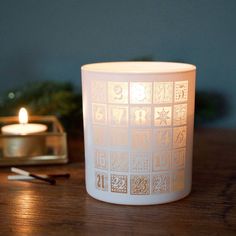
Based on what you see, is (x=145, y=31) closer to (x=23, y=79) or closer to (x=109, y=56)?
(x=109, y=56)

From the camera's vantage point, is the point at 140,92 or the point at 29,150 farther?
the point at 29,150

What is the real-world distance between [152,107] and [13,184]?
0.27 meters

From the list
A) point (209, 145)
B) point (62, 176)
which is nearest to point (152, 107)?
point (62, 176)

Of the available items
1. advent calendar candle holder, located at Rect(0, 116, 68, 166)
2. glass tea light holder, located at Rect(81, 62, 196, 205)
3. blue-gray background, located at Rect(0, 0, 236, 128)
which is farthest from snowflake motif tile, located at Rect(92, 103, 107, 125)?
blue-gray background, located at Rect(0, 0, 236, 128)

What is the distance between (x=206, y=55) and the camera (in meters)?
1.00

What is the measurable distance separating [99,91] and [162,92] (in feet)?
0.26

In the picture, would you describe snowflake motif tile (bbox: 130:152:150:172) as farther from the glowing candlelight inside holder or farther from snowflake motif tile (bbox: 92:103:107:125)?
the glowing candlelight inside holder

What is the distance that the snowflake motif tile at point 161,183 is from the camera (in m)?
0.52

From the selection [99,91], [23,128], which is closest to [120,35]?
[23,128]

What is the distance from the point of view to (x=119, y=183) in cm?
52

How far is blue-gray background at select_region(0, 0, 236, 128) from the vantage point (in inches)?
38.7

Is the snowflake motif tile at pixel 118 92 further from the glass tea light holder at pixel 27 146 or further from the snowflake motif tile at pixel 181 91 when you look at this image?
the glass tea light holder at pixel 27 146

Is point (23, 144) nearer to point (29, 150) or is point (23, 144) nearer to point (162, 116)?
point (29, 150)

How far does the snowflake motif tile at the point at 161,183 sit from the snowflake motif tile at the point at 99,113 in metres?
0.10
